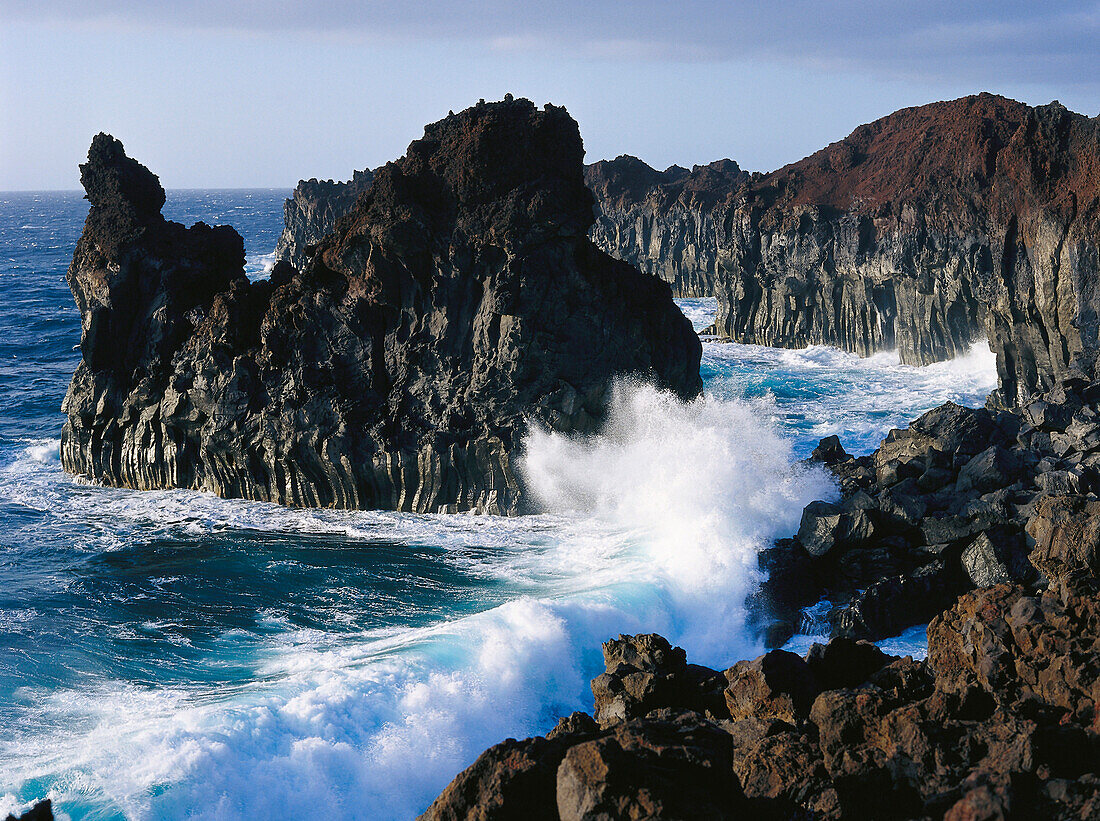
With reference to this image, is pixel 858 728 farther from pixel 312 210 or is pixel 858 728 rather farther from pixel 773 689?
pixel 312 210

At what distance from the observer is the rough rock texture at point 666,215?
69750mm

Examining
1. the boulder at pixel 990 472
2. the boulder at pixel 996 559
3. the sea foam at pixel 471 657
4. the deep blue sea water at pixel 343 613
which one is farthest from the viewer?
the boulder at pixel 990 472

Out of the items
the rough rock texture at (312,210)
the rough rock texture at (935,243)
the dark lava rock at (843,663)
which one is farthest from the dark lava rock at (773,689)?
the rough rock texture at (312,210)

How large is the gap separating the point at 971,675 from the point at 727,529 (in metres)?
9.95

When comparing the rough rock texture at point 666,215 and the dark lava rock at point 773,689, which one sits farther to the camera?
the rough rock texture at point 666,215

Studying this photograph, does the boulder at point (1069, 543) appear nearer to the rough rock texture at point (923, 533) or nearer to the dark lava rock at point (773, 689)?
the rough rock texture at point (923, 533)

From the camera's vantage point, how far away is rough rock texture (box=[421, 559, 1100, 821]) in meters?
6.63

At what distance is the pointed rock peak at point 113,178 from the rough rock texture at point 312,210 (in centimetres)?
5053

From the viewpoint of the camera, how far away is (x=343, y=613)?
56.0ft

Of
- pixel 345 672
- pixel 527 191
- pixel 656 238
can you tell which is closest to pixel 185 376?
pixel 527 191

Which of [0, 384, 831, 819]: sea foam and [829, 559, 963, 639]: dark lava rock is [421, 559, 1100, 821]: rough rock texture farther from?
[829, 559, 963, 639]: dark lava rock

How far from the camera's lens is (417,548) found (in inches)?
798

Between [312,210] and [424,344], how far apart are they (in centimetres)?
5914

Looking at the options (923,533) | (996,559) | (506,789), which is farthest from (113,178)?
(506,789)
